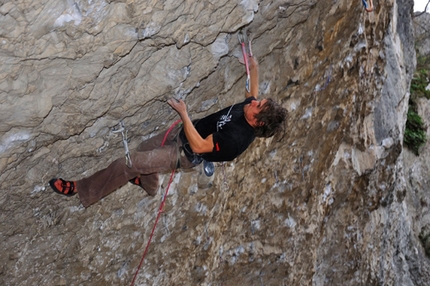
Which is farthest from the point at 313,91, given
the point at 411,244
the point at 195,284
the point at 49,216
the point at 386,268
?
the point at 411,244

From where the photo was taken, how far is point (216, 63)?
16.3ft

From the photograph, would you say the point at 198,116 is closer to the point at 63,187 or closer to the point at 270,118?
the point at 270,118

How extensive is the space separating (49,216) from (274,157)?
3.08 meters

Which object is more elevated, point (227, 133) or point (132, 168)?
point (227, 133)

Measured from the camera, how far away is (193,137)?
13.6 ft

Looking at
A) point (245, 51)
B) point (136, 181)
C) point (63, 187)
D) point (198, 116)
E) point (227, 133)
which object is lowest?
point (136, 181)

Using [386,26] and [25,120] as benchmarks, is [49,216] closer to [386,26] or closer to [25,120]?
[25,120]

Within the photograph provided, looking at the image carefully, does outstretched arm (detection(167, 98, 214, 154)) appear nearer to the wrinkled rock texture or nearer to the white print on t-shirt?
the white print on t-shirt

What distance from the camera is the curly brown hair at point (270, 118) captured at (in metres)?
4.14

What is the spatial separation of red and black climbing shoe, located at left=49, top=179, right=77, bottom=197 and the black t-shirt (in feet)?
4.21

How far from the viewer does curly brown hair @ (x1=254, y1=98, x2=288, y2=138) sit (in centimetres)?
414

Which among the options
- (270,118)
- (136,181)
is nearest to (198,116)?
(136,181)

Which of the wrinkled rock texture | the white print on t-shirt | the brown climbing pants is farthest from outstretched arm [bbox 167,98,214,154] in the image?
the wrinkled rock texture

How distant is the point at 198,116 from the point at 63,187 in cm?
193
